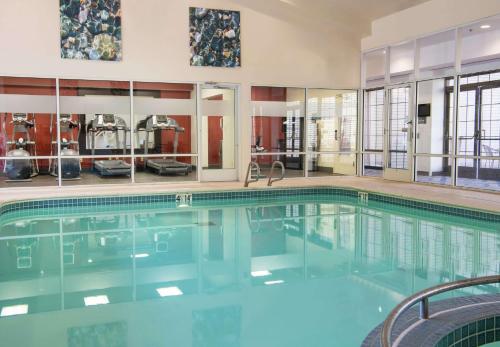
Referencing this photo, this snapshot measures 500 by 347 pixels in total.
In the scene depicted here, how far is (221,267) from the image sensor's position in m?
4.43

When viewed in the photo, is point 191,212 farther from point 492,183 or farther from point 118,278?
point 492,183

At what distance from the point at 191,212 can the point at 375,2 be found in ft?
18.7

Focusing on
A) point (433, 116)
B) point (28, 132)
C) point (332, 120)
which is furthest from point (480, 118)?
point (28, 132)

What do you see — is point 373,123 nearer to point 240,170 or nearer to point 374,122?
Result: point 374,122

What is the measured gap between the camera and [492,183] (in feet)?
31.6

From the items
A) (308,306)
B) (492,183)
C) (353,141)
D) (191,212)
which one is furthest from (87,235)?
(492,183)

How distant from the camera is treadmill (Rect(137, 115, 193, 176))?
9.43 meters

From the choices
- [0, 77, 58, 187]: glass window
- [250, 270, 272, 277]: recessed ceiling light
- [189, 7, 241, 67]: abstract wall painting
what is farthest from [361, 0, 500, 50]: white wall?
[0, 77, 58, 187]: glass window

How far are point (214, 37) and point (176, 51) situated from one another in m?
0.80

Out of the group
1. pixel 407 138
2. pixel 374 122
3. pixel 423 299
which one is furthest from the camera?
pixel 374 122

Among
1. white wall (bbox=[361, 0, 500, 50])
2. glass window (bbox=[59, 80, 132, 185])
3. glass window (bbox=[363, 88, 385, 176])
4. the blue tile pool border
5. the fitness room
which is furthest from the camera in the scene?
glass window (bbox=[363, 88, 385, 176])

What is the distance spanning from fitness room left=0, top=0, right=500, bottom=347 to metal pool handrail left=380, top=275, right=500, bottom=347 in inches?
14.0

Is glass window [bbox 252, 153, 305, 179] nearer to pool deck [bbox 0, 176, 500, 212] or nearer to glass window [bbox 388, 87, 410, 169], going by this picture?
pool deck [bbox 0, 176, 500, 212]

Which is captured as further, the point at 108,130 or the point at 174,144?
the point at 174,144
